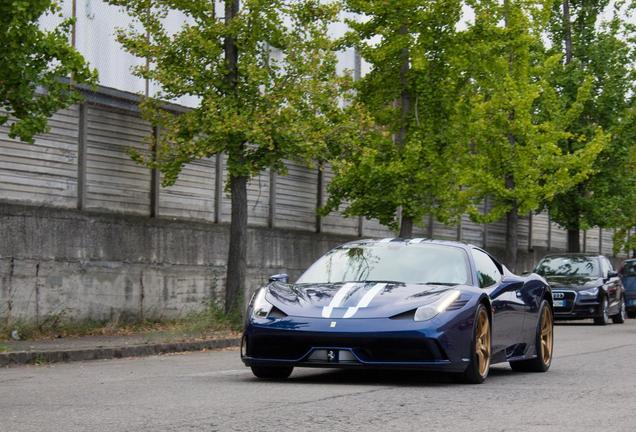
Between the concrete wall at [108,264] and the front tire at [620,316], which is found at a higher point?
the concrete wall at [108,264]

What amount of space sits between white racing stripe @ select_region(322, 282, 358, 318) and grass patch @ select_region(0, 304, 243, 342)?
751 centimetres

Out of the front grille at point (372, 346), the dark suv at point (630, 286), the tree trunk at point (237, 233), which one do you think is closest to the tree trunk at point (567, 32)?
the dark suv at point (630, 286)

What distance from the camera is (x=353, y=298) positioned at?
11.5 metres

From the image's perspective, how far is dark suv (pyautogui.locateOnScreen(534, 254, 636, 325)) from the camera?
1185 inches

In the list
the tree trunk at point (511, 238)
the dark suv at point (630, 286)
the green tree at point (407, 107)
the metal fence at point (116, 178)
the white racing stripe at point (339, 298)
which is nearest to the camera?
the white racing stripe at point (339, 298)

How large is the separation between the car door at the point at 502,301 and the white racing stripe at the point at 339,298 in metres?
1.40

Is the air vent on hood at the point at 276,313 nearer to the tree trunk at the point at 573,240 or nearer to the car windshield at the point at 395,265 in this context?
the car windshield at the point at 395,265

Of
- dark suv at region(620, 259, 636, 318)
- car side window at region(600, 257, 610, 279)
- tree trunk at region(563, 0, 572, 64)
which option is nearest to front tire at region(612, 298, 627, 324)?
car side window at region(600, 257, 610, 279)

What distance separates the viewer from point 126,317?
2200cm

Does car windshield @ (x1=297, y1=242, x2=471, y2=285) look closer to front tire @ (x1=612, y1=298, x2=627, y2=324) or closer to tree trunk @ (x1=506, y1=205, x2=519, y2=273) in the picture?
front tire @ (x1=612, y1=298, x2=627, y2=324)

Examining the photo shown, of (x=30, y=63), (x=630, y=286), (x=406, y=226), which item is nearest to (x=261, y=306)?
(x=30, y=63)

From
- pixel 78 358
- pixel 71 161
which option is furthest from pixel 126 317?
pixel 78 358

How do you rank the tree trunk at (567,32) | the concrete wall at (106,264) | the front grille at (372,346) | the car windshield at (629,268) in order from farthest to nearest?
the tree trunk at (567,32) < the car windshield at (629,268) < the concrete wall at (106,264) < the front grille at (372,346)

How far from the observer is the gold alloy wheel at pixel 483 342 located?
11.8 m
